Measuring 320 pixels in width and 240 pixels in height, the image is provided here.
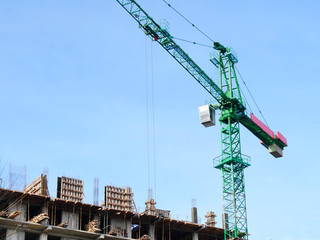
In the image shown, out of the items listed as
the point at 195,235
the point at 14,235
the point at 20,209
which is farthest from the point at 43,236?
the point at 195,235

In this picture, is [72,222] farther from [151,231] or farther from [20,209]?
[151,231]

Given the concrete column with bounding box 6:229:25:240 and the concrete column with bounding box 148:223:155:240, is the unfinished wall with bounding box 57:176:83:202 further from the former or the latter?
the concrete column with bounding box 148:223:155:240

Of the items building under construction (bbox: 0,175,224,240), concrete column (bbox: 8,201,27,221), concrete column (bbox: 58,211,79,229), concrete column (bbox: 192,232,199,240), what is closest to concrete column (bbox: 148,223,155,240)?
building under construction (bbox: 0,175,224,240)

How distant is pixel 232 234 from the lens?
67.2m

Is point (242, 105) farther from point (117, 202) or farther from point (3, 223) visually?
point (3, 223)

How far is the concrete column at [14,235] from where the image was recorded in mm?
51594

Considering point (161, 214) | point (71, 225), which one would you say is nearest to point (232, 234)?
point (161, 214)

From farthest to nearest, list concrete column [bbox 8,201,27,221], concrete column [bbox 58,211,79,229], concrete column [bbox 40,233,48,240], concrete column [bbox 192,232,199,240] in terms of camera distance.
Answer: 1. concrete column [bbox 192,232,199,240]
2. concrete column [bbox 58,211,79,229]
3. concrete column [bbox 8,201,27,221]
4. concrete column [bbox 40,233,48,240]

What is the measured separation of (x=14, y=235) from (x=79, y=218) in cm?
703

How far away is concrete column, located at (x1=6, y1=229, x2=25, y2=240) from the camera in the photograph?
51594mm

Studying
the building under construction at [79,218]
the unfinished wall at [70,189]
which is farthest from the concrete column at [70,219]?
the unfinished wall at [70,189]

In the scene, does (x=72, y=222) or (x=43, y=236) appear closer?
(x=43, y=236)

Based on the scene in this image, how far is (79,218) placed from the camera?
5734 cm

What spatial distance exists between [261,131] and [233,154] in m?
6.47
